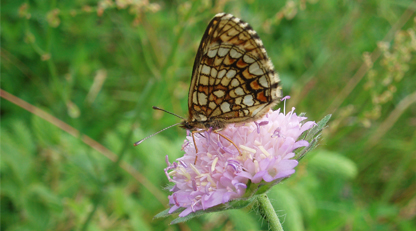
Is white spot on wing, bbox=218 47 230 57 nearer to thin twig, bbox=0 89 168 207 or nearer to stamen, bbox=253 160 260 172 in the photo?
stamen, bbox=253 160 260 172

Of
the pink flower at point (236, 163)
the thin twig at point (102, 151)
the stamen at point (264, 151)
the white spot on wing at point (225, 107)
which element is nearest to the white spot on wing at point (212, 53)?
the white spot on wing at point (225, 107)

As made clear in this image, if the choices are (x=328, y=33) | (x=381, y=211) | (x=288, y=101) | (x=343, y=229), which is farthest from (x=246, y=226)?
(x=328, y=33)

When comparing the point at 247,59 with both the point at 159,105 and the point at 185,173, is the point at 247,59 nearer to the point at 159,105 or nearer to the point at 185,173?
the point at 185,173

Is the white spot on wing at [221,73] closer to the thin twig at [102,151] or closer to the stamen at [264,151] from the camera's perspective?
the stamen at [264,151]

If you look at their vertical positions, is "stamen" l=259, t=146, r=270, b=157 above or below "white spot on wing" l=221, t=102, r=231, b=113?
below

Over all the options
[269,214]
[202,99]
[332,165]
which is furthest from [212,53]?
[332,165]

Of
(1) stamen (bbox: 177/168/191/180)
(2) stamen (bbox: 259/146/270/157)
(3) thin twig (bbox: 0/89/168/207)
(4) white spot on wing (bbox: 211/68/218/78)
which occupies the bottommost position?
(2) stamen (bbox: 259/146/270/157)

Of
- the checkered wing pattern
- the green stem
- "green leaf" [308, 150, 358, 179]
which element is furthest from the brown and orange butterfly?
"green leaf" [308, 150, 358, 179]
